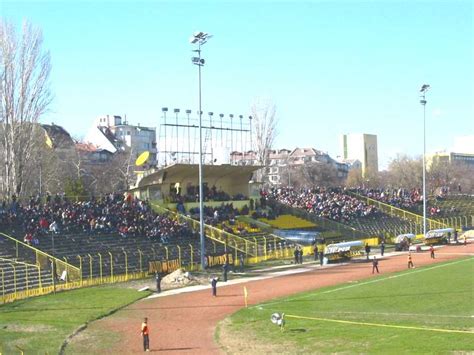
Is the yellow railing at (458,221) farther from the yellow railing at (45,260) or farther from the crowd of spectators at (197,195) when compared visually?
the yellow railing at (45,260)

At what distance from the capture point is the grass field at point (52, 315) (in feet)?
76.2

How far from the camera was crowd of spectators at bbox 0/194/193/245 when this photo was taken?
138 ft

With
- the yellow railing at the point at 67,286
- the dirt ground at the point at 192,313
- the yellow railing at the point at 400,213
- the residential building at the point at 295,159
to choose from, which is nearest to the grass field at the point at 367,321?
the dirt ground at the point at 192,313

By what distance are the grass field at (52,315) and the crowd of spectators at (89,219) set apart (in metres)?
7.71

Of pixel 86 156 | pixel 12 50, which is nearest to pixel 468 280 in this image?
pixel 12 50

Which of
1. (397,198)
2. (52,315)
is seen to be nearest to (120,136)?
(397,198)

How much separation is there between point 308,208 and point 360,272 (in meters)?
27.9

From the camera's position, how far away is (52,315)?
93.4ft

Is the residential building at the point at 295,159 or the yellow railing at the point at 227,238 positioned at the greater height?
the residential building at the point at 295,159

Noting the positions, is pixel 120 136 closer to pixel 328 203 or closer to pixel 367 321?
pixel 328 203

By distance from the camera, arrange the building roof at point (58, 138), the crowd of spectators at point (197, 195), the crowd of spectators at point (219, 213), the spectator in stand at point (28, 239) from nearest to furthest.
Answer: the spectator in stand at point (28, 239) → the crowd of spectators at point (219, 213) → the crowd of spectators at point (197, 195) → the building roof at point (58, 138)

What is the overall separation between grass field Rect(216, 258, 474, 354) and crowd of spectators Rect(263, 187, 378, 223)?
107 ft

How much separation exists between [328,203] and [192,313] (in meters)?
44.4

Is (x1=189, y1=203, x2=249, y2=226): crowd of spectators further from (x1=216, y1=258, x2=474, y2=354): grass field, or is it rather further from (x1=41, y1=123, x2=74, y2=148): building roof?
(x1=41, y1=123, x2=74, y2=148): building roof
